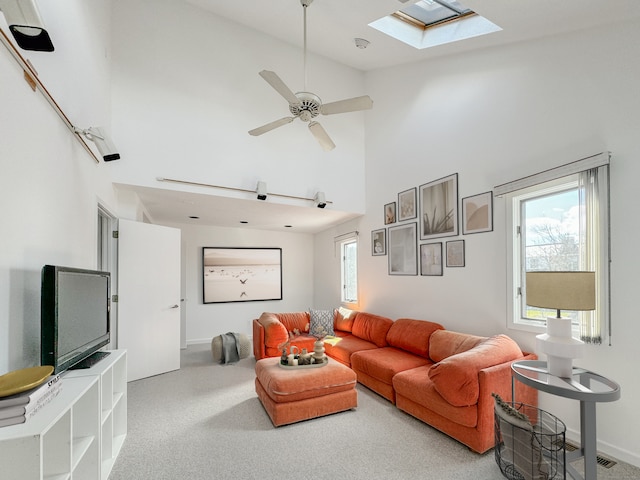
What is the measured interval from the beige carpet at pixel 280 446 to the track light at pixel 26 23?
2505 mm

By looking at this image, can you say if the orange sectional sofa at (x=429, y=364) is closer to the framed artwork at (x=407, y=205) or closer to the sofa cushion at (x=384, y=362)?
the sofa cushion at (x=384, y=362)

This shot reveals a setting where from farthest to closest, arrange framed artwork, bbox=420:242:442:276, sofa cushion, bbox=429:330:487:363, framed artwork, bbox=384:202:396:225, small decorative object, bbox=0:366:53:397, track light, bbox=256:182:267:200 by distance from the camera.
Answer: framed artwork, bbox=384:202:396:225
track light, bbox=256:182:267:200
framed artwork, bbox=420:242:442:276
sofa cushion, bbox=429:330:487:363
small decorative object, bbox=0:366:53:397

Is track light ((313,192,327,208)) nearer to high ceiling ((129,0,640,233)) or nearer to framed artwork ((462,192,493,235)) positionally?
high ceiling ((129,0,640,233))

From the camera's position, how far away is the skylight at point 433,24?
3285 millimetres

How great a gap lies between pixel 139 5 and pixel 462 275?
4942 mm

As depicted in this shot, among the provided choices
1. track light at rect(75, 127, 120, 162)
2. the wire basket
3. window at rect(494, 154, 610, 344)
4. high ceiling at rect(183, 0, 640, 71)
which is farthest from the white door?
window at rect(494, 154, 610, 344)

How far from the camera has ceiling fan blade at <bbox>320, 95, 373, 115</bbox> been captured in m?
2.67

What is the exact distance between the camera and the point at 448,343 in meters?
3.26

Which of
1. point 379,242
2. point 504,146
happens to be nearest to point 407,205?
point 379,242

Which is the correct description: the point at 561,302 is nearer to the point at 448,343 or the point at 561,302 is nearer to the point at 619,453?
the point at 619,453

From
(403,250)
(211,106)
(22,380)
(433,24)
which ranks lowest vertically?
(22,380)

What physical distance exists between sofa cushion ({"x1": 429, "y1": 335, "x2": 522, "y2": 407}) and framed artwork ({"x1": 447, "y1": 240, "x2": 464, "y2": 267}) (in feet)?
3.70

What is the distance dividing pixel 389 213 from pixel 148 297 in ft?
11.6

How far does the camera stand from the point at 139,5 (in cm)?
384
